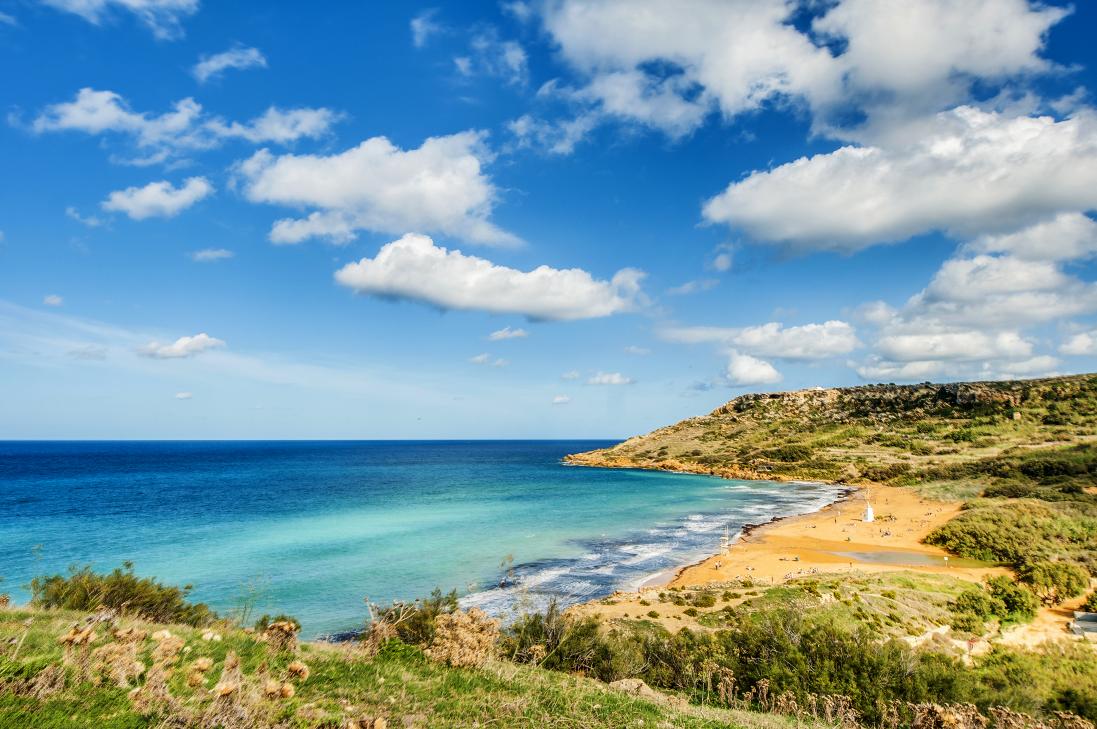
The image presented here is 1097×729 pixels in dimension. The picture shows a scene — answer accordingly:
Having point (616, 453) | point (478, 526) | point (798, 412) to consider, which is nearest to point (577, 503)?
point (478, 526)

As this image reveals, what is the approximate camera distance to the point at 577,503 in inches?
2360

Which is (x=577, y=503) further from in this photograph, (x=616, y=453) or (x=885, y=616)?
(x=616, y=453)

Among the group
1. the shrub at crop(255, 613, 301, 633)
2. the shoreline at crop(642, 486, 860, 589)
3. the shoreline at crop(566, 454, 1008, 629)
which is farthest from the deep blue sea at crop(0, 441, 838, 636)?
the shrub at crop(255, 613, 301, 633)

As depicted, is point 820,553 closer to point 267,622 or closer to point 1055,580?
point 1055,580

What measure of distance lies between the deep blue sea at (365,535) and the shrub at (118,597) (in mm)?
1485

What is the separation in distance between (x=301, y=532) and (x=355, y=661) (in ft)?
124

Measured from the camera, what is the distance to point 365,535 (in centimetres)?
4053

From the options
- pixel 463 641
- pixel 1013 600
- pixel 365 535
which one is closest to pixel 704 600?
pixel 1013 600

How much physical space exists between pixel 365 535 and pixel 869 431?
324 ft

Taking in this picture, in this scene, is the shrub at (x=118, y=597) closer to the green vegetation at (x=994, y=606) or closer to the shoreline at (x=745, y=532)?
the shoreline at (x=745, y=532)

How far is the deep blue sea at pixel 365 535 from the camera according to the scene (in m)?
26.3

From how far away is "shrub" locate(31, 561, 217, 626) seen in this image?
39.9 ft

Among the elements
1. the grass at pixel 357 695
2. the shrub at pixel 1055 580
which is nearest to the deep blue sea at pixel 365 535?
the grass at pixel 357 695

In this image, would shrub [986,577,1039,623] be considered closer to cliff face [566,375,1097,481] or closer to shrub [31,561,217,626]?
shrub [31,561,217,626]
